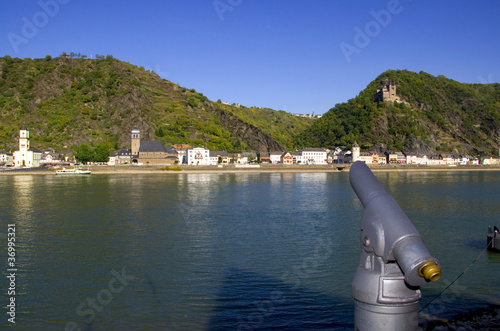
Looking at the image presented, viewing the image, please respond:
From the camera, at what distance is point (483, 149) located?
158125 millimetres

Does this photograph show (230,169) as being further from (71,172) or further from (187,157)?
(71,172)

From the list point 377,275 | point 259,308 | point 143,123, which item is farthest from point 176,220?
point 143,123

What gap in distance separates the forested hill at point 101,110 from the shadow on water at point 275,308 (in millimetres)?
110113

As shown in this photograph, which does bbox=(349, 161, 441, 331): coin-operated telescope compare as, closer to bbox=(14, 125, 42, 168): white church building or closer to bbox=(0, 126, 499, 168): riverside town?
bbox=(0, 126, 499, 168): riverside town

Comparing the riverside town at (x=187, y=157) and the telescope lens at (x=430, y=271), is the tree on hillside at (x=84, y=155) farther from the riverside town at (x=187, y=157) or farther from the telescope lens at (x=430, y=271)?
the telescope lens at (x=430, y=271)

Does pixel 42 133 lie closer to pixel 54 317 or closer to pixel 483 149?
pixel 54 317

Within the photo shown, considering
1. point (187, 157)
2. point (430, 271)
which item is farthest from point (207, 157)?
point (430, 271)

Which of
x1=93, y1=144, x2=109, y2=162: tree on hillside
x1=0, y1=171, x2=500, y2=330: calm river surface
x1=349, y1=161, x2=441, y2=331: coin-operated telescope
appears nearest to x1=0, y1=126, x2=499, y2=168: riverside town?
x1=93, y1=144, x2=109, y2=162: tree on hillside

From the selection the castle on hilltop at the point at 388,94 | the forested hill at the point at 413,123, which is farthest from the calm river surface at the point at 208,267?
the castle on hilltop at the point at 388,94

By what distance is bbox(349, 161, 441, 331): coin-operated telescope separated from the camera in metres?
3.10

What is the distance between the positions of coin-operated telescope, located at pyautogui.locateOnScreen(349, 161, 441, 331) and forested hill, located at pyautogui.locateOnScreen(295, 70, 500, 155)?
144425mm

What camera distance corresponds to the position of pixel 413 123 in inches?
6294

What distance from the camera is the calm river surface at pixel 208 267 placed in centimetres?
1092

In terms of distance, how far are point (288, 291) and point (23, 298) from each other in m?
7.85
